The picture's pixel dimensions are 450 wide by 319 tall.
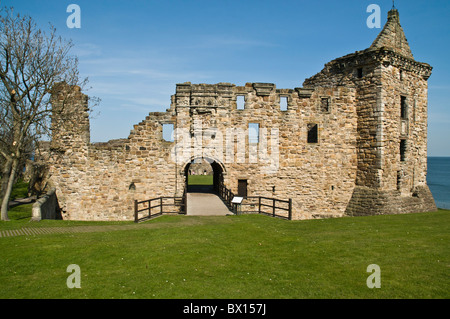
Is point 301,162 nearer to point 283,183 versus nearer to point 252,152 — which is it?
point 283,183

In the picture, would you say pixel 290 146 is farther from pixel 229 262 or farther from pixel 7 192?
pixel 7 192

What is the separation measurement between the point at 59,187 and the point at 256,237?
13305mm

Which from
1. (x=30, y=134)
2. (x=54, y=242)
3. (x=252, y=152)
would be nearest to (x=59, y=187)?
(x=30, y=134)

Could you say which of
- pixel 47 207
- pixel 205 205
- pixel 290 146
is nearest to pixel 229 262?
pixel 205 205

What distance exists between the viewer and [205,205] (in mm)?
20312

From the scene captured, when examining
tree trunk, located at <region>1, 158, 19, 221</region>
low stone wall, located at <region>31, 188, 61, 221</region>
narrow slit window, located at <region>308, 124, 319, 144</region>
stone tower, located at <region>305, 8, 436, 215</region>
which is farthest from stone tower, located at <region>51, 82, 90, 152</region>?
stone tower, located at <region>305, 8, 436, 215</region>

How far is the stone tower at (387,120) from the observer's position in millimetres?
21594

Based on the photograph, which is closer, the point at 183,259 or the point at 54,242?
the point at 183,259

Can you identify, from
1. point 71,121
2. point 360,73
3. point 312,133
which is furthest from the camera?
point 312,133

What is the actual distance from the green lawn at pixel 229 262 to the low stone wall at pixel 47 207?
2.60 feet

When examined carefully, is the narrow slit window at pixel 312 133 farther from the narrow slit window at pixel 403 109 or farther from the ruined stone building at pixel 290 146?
the narrow slit window at pixel 403 109

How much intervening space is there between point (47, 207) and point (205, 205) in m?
8.55

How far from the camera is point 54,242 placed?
37.9ft

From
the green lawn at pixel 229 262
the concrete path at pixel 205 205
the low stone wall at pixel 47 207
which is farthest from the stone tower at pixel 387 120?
the low stone wall at pixel 47 207
